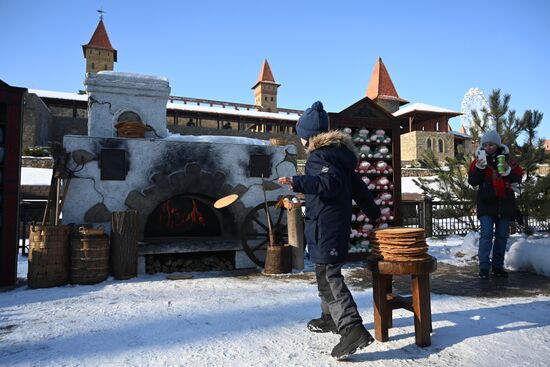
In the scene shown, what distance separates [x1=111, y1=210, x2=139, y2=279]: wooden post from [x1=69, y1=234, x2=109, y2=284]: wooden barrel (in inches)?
7.1

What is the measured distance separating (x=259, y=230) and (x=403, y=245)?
3.76m

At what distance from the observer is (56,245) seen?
187 inches

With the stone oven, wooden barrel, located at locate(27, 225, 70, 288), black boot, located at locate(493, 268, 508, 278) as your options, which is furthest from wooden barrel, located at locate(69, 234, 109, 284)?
black boot, located at locate(493, 268, 508, 278)

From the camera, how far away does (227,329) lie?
10.1 ft

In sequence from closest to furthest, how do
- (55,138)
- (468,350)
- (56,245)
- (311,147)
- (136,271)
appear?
(468,350)
(311,147)
(56,245)
(136,271)
(55,138)

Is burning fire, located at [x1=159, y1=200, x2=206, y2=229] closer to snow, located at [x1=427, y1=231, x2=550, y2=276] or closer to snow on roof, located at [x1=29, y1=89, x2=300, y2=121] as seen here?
snow, located at [x1=427, y1=231, x2=550, y2=276]

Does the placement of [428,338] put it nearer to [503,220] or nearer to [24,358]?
[24,358]

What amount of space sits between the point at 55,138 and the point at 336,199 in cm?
3358

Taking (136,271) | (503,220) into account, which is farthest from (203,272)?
(503,220)

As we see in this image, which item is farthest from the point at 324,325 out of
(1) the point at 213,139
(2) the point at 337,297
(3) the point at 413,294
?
(1) the point at 213,139

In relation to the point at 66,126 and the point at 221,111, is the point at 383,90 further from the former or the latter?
the point at 66,126

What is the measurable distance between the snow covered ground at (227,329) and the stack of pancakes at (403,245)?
0.61m

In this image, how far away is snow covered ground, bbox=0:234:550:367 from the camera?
2479 mm

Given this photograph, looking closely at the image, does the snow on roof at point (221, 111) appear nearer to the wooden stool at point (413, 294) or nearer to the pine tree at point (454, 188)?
the pine tree at point (454, 188)
